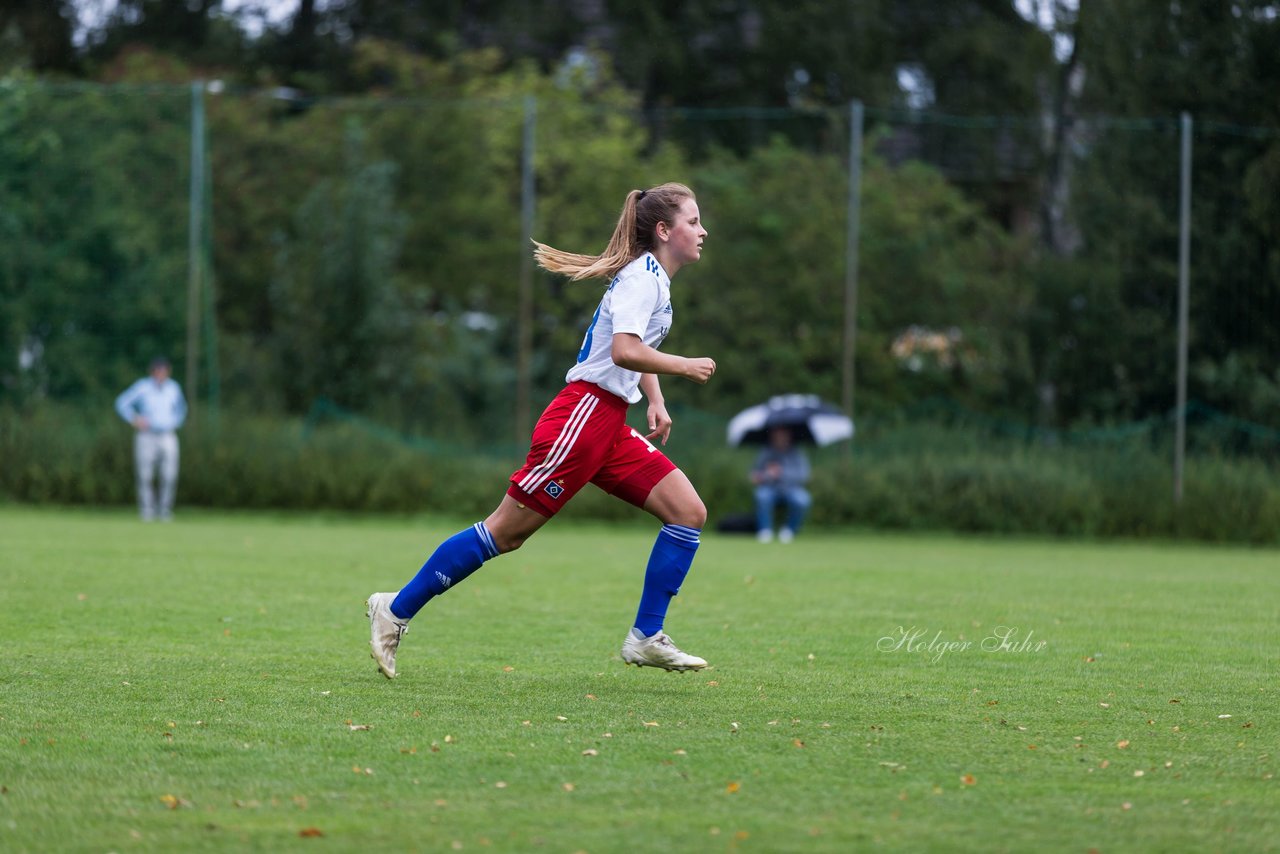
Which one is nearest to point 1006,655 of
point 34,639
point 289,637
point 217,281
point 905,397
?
point 289,637

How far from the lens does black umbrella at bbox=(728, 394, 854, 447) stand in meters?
18.9

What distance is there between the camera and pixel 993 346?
20.8 meters

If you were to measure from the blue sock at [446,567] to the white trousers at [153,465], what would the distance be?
43.3 ft

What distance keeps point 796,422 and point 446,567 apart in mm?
12343

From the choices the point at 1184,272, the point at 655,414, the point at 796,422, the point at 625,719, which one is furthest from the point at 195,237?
the point at 625,719

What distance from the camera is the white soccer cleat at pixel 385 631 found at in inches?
267

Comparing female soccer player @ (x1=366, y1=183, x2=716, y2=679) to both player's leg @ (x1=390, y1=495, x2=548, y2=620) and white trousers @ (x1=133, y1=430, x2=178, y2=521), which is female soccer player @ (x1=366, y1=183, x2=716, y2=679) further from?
white trousers @ (x1=133, y1=430, x2=178, y2=521)

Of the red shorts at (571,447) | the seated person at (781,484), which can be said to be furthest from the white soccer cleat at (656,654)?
the seated person at (781,484)

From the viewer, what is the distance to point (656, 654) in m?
6.85

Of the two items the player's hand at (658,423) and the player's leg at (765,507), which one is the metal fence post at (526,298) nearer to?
the player's leg at (765,507)

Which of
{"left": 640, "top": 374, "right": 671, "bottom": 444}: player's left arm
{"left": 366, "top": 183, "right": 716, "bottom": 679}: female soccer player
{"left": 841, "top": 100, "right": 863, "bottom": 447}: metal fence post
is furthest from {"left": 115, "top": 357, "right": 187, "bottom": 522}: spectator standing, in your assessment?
{"left": 366, "top": 183, "right": 716, "bottom": 679}: female soccer player

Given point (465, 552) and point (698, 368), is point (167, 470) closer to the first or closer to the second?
point (465, 552)

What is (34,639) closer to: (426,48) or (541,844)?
(541,844)

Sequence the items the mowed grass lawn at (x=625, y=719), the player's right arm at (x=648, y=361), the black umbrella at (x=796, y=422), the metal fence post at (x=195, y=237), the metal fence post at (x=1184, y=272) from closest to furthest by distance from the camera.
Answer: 1. the mowed grass lawn at (x=625, y=719)
2. the player's right arm at (x=648, y=361)
3. the black umbrella at (x=796, y=422)
4. the metal fence post at (x=1184, y=272)
5. the metal fence post at (x=195, y=237)
